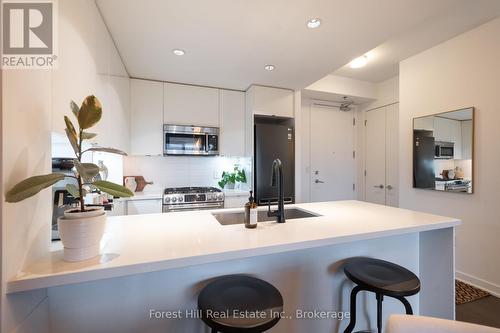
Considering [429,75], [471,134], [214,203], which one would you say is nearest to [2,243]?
[214,203]

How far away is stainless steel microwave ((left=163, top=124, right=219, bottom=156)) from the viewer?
2.97 meters

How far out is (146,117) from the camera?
9.50 feet

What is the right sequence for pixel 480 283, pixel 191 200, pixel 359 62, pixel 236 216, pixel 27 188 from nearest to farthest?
pixel 27 188 → pixel 236 216 → pixel 480 283 → pixel 191 200 → pixel 359 62

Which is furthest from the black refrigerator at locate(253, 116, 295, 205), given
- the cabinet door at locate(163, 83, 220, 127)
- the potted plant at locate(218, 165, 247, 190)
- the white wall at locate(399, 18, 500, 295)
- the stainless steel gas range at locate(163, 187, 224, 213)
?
the white wall at locate(399, 18, 500, 295)

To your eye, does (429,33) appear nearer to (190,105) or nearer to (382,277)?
(382,277)

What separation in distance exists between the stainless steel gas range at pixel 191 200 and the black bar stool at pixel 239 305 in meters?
1.81

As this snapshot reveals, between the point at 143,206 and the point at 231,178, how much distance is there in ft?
4.17

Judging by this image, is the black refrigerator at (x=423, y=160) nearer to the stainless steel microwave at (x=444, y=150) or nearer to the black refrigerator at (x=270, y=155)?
the stainless steel microwave at (x=444, y=150)

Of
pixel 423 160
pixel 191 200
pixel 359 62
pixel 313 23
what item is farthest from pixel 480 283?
pixel 191 200

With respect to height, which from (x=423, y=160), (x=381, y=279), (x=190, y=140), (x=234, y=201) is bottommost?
(x=381, y=279)

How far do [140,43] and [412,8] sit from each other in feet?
7.47

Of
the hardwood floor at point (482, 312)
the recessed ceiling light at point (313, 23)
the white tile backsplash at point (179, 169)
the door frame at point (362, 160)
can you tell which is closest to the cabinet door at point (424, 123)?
the door frame at point (362, 160)

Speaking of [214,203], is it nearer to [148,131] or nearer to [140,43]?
[148,131]

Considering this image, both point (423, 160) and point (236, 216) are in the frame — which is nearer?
point (236, 216)
